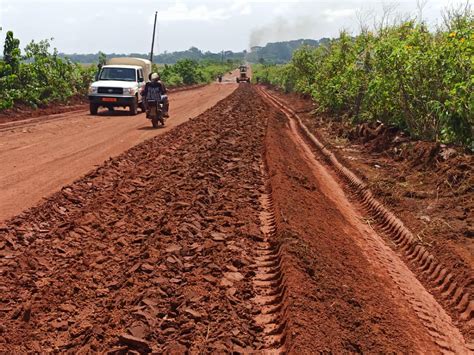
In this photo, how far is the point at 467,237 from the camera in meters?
6.73

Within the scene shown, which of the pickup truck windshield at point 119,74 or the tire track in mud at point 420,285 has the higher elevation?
the pickup truck windshield at point 119,74

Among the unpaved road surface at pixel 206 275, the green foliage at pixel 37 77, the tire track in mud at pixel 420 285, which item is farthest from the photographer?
the green foliage at pixel 37 77

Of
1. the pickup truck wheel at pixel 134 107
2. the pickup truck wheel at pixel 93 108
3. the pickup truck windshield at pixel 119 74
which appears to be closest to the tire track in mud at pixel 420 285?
the pickup truck wheel at pixel 134 107

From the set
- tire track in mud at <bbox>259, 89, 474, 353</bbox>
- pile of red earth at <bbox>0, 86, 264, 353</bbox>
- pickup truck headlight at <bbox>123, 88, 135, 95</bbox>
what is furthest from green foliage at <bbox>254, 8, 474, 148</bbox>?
pickup truck headlight at <bbox>123, 88, 135, 95</bbox>

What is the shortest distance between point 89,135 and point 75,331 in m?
11.9

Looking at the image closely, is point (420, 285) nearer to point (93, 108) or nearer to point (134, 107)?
point (134, 107)

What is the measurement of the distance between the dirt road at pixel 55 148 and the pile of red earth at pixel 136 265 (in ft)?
1.92

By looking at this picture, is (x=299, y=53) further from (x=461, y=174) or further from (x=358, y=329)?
(x=358, y=329)

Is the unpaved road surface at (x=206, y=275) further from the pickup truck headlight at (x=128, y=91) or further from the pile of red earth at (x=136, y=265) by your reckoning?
the pickup truck headlight at (x=128, y=91)

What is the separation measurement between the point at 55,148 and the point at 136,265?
855 centimetres

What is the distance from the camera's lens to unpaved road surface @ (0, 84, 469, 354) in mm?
3949

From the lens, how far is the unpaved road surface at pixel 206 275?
3.95 meters

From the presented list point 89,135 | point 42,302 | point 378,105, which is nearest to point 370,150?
point 378,105

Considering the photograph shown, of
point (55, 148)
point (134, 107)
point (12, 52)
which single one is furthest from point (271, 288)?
point (12, 52)
